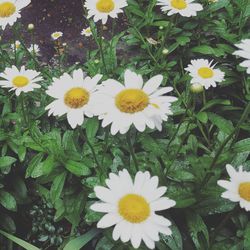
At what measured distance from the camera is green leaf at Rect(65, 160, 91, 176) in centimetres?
191

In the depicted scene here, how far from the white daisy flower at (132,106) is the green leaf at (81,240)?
73cm

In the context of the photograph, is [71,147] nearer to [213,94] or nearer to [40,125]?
[40,125]

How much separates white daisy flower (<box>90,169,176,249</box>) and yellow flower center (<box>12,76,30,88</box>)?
0.79 metres

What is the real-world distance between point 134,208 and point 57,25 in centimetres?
317

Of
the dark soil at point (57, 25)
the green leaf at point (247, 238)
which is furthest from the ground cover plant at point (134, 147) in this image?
the dark soil at point (57, 25)

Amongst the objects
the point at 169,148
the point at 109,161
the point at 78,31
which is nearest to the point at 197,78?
the point at 169,148

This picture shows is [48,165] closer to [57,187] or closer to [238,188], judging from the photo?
[57,187]

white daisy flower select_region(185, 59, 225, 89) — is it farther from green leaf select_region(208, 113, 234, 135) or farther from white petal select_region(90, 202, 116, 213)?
white petal select_region(90, 202, 116, 213)

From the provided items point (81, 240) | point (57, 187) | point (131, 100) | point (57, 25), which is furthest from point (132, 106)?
point (57, 25)

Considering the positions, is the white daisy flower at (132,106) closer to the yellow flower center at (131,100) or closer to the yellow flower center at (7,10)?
the yellow flower center at (131,100)

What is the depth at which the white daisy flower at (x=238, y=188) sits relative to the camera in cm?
140

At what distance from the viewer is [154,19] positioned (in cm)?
285

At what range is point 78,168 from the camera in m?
1.92

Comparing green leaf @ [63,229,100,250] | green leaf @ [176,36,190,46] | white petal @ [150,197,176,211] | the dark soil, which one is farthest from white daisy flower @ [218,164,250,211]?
the dark soil
